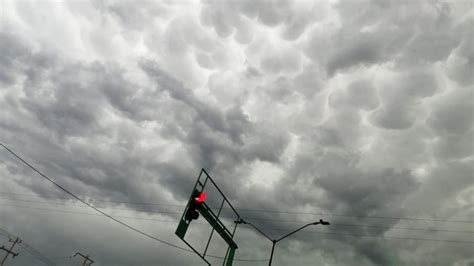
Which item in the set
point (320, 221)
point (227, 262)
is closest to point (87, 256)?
point (227, 262)

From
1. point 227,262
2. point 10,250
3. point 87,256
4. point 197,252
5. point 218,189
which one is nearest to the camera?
point 197,252

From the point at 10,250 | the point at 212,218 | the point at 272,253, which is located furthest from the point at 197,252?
the point at 10,250

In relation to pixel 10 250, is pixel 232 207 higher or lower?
higher

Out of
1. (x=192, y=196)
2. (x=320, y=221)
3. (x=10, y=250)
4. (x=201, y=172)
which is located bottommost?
(x=10, y=250)

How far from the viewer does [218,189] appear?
65.5ft

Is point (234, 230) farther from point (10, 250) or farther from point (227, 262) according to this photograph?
point (10, 250)

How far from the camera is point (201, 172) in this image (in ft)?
58.0

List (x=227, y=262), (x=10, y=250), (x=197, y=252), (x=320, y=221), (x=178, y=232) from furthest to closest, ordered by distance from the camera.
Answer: (x=10, y=250) → (x=320, y=221) → (x=227, y=262) → (x=197, y=252) → (x=178, y=232)

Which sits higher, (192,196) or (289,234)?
(289,234)

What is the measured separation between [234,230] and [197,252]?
4747 mm

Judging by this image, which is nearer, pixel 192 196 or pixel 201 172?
pixel 192 196

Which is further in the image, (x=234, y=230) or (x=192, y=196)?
(x=234, y=230)

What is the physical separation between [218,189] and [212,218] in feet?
7.75

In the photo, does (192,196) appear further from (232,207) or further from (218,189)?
(232,207)
